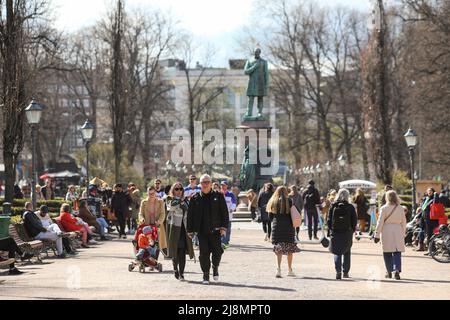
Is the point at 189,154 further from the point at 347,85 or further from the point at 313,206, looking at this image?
the point at 313,206

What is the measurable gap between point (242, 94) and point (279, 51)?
178ft

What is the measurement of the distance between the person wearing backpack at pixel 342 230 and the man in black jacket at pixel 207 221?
214 centimetres

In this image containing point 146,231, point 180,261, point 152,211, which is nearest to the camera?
point 180,261

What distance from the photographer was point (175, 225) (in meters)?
18.0

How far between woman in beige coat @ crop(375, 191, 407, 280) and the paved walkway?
0.36 meters

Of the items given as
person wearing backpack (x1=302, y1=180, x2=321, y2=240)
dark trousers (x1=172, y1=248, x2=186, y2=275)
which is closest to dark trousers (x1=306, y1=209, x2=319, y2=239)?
person wearing backpack (x1=302, y1=180, x2=321, y2=240)

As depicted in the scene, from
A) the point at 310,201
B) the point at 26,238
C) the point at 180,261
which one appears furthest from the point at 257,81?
the point at 180,261

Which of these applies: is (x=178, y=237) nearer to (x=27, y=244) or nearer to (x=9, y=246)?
(x=9, y=246)

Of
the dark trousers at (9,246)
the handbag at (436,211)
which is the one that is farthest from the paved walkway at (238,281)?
the handbag at (436,211)

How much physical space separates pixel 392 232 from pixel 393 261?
0.57m

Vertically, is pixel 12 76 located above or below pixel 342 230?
above

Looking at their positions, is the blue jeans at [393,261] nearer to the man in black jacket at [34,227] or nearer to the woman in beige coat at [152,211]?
the woman in beige coat at [152,211]
